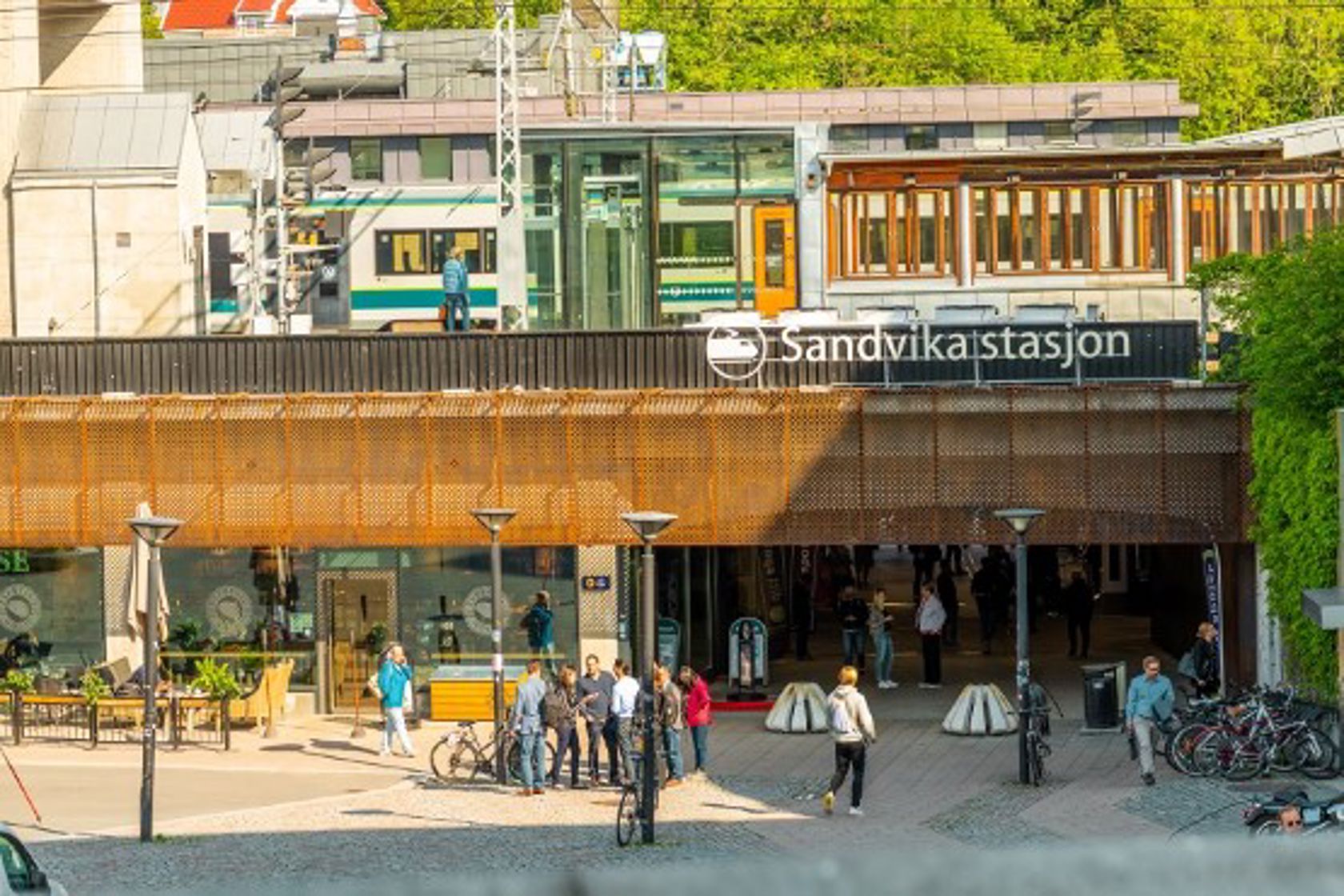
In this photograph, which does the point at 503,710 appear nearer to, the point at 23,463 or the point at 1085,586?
the point at 23,463

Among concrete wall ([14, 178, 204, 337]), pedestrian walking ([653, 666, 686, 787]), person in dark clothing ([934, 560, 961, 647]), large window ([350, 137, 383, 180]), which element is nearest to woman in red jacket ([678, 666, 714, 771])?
pedestrian walking ([653, 666, 686, 787])

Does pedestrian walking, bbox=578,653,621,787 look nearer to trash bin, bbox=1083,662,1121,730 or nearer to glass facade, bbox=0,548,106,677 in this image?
trash bin, bbox=1083,662,1121,730

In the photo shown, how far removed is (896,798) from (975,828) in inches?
89.5

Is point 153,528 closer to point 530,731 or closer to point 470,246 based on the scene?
point 530,731

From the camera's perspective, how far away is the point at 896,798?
29.3 meters

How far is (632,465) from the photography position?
37.2 metres

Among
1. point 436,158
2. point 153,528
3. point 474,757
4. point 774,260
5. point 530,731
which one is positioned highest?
point 436,158

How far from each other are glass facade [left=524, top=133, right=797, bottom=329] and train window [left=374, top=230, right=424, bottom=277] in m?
20.4

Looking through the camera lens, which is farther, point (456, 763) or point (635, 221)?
point (635, 221)

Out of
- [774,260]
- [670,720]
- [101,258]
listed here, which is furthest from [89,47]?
[670,720]

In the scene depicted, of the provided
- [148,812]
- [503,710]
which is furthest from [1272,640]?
[148,812]

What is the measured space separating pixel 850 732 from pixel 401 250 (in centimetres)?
3934

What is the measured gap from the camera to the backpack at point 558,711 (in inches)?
1190

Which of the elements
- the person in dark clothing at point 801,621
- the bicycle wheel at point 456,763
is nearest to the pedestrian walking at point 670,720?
the bicycle wheel at point 456,763
